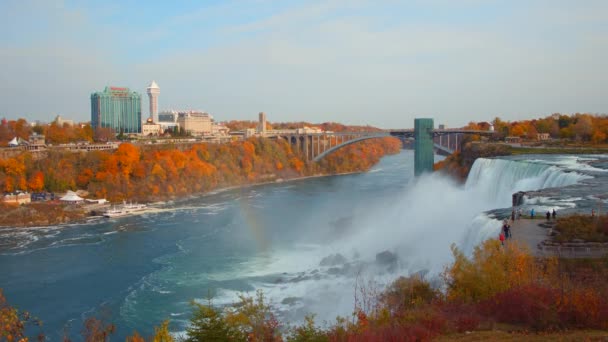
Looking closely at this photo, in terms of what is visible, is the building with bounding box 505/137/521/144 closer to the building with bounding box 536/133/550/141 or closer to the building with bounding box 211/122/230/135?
the building with bounding box 536/133/550/141

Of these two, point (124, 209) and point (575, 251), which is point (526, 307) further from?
point (124, 209)

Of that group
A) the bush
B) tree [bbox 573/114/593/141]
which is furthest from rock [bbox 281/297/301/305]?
tree [bbox 573/114/593/141]

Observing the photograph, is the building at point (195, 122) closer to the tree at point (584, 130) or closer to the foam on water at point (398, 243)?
the tree at point (584, 130)

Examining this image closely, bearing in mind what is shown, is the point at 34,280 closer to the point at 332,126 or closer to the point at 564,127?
the point at 564,127

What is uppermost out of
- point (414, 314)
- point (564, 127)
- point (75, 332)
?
point (564, 127)

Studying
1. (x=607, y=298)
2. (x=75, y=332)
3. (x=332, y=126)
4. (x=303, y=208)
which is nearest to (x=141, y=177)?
(x=303, y=208)

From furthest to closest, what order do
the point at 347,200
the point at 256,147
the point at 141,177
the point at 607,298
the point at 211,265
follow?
the point at 256,147 < the point at 141,177 < the point at 347,200 < the point at 211,265 < the point at 607,298

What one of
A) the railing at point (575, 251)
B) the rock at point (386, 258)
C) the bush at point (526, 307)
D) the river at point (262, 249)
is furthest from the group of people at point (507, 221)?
the rock at point (386, 258)
